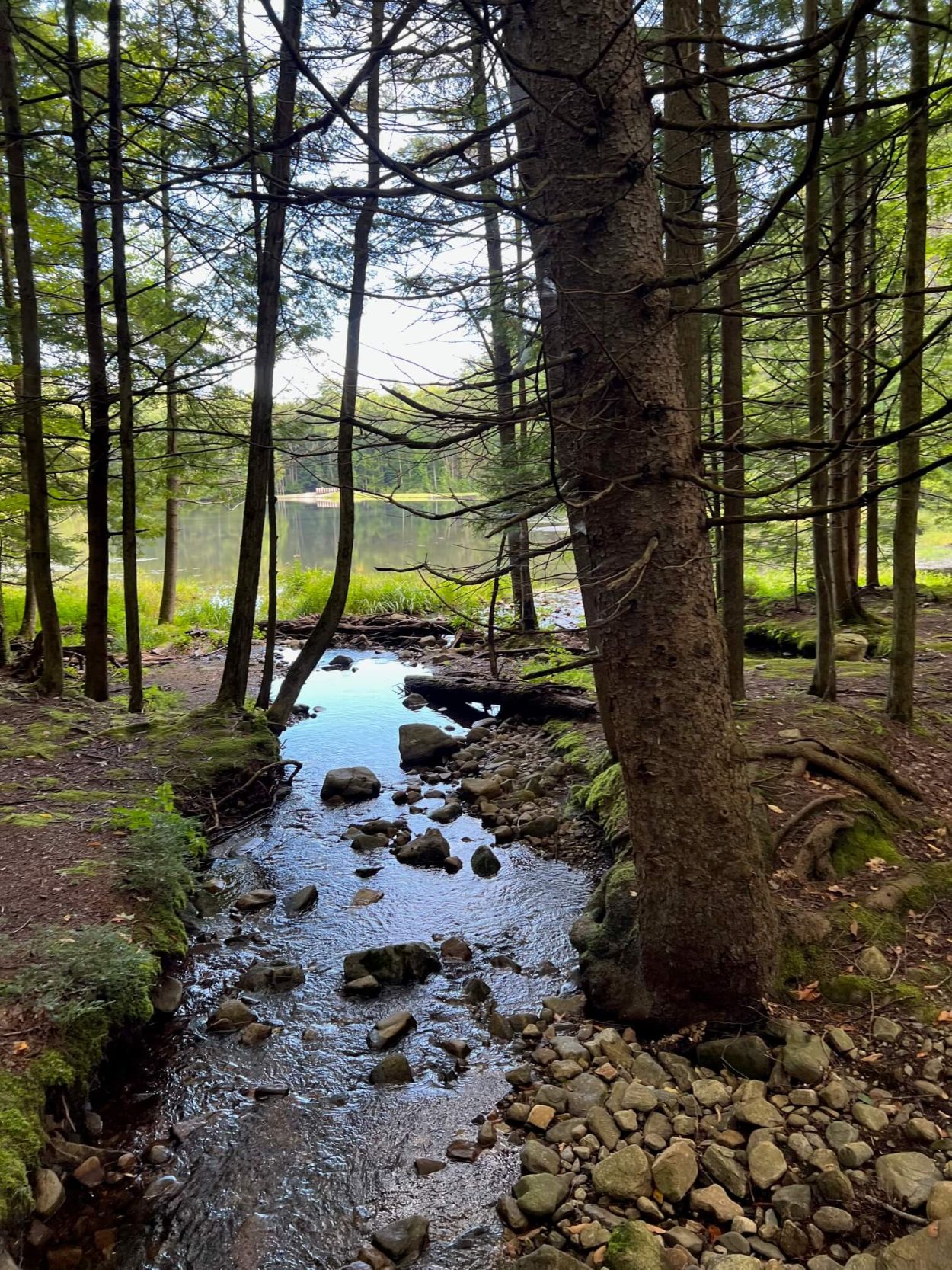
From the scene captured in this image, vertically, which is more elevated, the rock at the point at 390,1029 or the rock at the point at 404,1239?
the rock at the point at 390,1029

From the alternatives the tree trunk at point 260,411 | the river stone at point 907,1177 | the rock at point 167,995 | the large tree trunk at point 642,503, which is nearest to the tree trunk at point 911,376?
the large tree trunk at point 642,503

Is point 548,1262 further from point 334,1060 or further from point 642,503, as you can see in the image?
point 642,503

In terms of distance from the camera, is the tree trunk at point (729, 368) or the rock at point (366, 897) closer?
the tree trunk at point (729, 368)

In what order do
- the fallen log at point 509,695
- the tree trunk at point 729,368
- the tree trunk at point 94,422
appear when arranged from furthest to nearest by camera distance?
the fallen log at point 509,695
the tree trunk at point 94,422
the tree trunk at point 729,368

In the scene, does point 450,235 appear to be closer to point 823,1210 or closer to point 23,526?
point 823,1210

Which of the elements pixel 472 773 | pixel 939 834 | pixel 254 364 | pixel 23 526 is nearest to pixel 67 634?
pixel 23 526

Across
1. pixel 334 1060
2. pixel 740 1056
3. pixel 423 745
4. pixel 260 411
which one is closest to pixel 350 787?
pixel 423 745

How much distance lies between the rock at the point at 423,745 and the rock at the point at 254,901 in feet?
9.99

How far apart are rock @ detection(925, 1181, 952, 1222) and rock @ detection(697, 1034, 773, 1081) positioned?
69 centimetres

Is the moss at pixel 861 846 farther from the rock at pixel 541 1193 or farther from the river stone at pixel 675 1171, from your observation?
the rock at pixel 541 1193

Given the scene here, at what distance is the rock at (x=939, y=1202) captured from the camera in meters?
2.24

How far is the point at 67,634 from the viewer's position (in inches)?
531

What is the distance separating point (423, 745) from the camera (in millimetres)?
8391

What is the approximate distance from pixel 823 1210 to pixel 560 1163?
3.18ft
